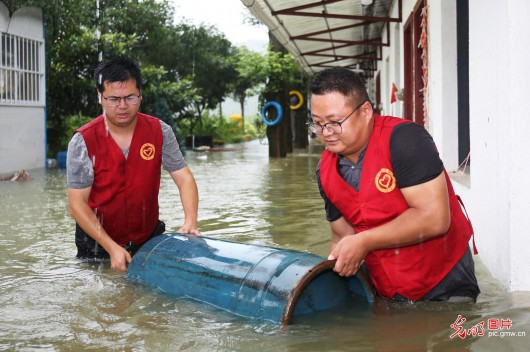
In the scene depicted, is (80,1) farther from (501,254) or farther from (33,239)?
(501,254)

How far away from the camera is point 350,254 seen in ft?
11.1

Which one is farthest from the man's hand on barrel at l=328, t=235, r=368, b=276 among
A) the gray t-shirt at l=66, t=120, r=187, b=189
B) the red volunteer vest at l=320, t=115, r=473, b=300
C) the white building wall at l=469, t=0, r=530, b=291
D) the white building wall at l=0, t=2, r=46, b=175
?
the white building wall at l=0, t=2, r=46, b=175

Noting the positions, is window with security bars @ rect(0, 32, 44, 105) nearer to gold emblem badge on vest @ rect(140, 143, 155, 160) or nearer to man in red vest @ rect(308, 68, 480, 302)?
gold emblem badge on vest @ rect(140, 143, 155, 160)

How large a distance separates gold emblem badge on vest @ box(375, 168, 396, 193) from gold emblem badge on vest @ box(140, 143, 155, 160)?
6.53 feet

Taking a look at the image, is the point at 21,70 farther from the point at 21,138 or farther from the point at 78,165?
the point at 78,165

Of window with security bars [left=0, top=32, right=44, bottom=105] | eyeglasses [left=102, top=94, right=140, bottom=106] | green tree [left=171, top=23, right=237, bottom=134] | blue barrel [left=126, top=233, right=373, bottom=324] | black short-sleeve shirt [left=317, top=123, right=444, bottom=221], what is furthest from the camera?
green tree [left=171, top=23, right=237, bottom=134]

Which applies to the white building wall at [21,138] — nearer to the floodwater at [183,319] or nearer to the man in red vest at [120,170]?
the floodwater at [183,319]

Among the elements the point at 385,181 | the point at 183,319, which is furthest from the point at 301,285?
the point at 183,319

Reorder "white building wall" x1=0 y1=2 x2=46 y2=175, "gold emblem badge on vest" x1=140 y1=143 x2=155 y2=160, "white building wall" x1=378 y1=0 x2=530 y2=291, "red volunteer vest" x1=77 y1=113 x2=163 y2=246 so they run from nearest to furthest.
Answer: "white building wall" x1=378 y1=0 x2=530 y2=291
"red volunteer vest" x1=77 y1=113 x2=163 y2=246
"gold emblem badge on vest" x1=140 y1=143 x2=155 y2=160
"white building wall" x1=0 y1=2 x2=46 y2=175

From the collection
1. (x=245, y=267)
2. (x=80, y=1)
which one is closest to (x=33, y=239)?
(x=245, y=267)

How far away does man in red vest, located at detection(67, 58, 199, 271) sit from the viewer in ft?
15.2

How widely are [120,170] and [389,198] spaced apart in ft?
6.95

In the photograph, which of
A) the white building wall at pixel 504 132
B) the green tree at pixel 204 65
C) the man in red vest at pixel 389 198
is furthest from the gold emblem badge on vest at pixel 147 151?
the green tree at pixel 204 65

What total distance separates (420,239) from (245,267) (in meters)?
0.97
